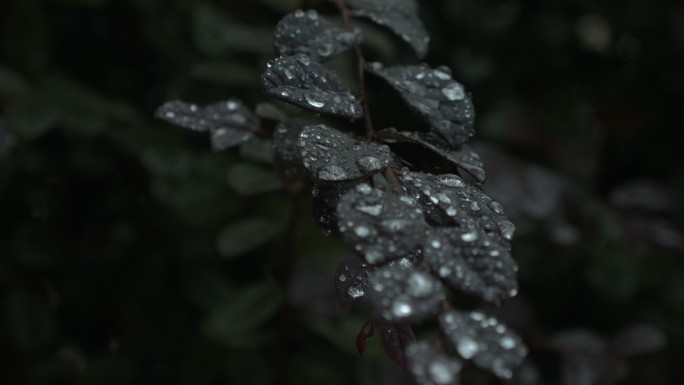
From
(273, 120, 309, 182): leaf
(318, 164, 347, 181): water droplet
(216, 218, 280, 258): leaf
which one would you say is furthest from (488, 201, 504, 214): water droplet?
(216, 218, 280, 258): leaf

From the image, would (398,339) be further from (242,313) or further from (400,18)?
(242,313)

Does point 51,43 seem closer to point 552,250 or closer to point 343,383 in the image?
point 343,383

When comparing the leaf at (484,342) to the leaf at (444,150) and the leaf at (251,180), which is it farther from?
the leaf at (251,180)

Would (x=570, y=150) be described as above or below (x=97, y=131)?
below

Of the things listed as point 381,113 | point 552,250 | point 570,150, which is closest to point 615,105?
point 570,150

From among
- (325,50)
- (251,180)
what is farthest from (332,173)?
(251,180)

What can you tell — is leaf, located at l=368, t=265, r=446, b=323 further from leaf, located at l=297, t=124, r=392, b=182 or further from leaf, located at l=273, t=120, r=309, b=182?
leaf, located at l=273, t=120, r=309, b=182
